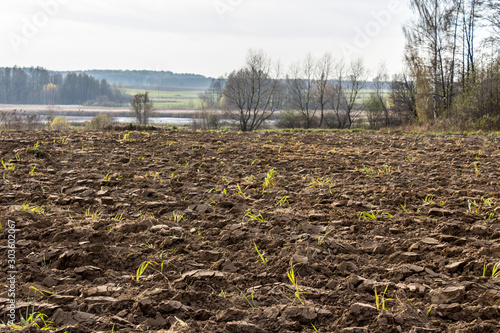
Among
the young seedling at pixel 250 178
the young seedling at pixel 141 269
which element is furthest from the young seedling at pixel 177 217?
the young seedling at pixel 250 178

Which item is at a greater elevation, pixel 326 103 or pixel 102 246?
pixel 326 103

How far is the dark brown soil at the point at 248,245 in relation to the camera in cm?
228

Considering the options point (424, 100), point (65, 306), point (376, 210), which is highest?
point (424, 100)

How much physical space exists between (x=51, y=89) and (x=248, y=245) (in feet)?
331

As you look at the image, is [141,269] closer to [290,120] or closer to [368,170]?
[368,170]

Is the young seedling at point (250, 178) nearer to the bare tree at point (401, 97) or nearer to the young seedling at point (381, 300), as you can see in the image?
the young seedling at point (381, 300)

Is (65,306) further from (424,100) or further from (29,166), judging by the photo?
(424,100)

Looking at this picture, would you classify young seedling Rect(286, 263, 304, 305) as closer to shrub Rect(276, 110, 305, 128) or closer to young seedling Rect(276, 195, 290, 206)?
young seedling Rect(276, 195, 290, 206)

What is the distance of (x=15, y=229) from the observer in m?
3.33

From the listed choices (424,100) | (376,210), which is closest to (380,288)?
(376,210)

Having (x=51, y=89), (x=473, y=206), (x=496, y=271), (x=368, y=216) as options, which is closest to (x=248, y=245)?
(x=368, y=216)

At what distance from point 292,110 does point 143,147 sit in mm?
40105

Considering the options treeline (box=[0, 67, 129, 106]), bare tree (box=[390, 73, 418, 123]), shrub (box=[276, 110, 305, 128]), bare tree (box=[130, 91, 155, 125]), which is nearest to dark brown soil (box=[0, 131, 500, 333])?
bare tree (box=[390, 73, 418, 123])

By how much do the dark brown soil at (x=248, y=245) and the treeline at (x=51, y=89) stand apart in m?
91.0
